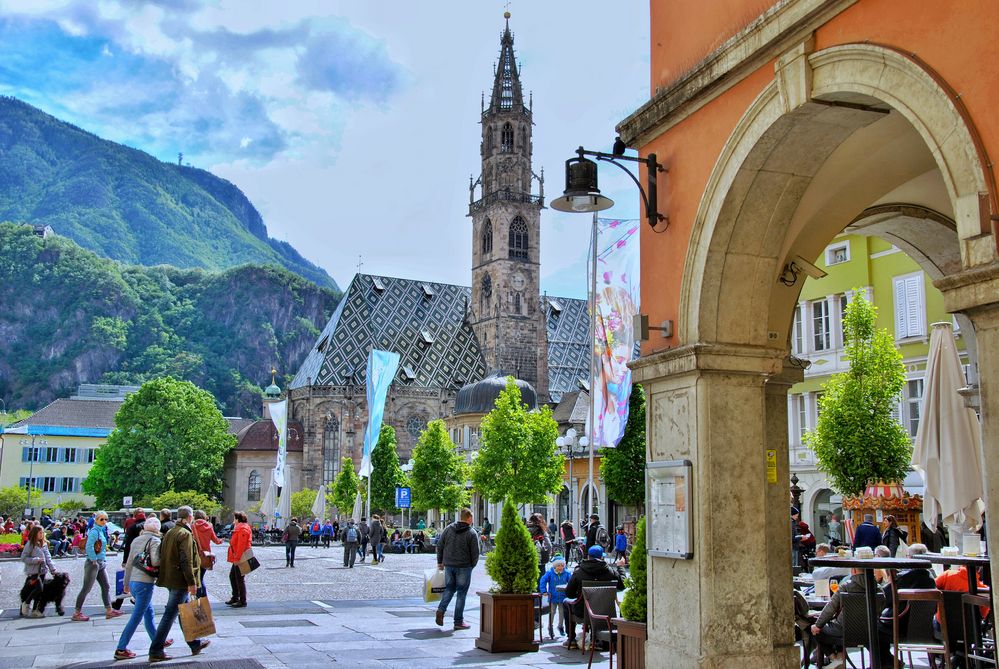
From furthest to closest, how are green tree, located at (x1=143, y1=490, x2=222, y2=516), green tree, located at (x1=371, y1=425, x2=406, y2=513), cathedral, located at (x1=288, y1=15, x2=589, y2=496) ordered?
1. cathedral, located at (x1=288, y1=15, x2=589, y2=496)
2. green tree, located at (x1=143, y1=490, x2=222, y2=516)
3. green tree, located at (x1=371, y1=425, x2=406, y2=513)

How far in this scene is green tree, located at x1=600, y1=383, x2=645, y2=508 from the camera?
130 ft

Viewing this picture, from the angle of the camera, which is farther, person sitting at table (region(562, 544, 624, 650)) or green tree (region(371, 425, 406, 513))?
green tree (region(371, 425, 406, 513))

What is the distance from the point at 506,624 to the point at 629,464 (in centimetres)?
2876

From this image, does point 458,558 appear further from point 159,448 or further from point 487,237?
point 487,237

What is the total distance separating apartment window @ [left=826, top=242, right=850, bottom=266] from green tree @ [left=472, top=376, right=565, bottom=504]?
57.9 ft

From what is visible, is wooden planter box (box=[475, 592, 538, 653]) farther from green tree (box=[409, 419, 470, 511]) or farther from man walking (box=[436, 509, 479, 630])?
green tree (box=[409, 419, 470, 511])

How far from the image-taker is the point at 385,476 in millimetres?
59500

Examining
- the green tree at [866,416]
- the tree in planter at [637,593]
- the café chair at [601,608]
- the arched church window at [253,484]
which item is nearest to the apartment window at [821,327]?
the green tree at [866,416]

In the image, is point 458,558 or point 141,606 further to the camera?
point 458,558

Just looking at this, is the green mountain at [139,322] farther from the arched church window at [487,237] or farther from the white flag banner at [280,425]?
the white flag banner at [280,425]

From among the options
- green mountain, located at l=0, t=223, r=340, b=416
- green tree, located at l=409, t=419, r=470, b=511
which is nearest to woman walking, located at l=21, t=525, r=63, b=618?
green tree, located at l=409, t=419, r=470, b=511

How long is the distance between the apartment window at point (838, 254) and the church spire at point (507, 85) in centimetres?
5165

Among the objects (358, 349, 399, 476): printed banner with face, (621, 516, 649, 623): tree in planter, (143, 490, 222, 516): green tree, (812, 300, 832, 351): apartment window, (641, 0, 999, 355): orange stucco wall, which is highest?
(812, 300, 832, 351): apartment window

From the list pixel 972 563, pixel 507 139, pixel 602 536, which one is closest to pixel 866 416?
pixel 602 536
